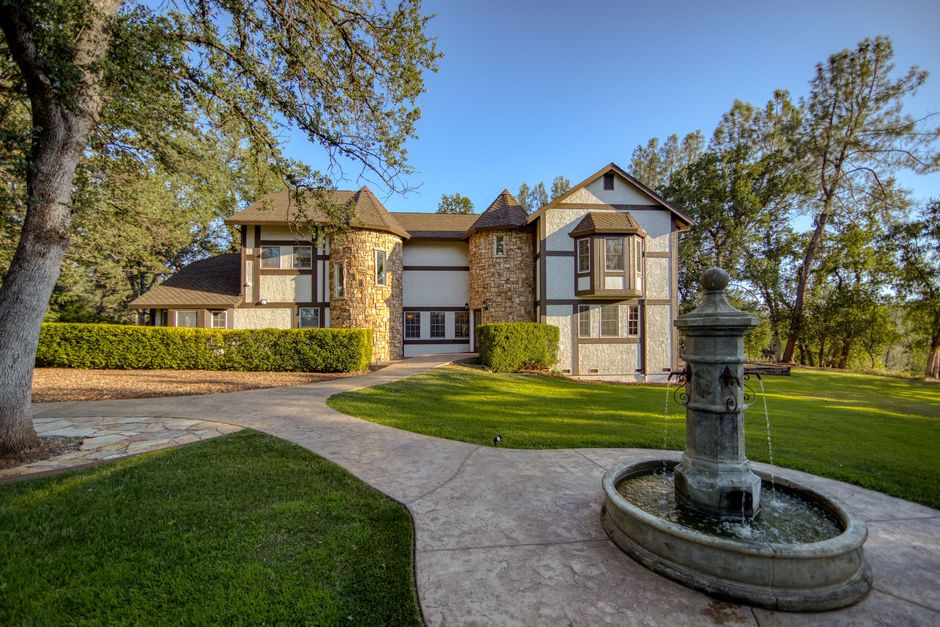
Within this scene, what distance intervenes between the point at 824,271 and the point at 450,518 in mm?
30488

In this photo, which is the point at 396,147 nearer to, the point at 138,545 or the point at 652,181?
the point at 138,545

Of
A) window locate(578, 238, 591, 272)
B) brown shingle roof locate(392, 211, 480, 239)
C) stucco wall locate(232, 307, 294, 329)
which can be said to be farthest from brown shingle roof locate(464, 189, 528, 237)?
stucco wall locate(232, 307, 294, 329)

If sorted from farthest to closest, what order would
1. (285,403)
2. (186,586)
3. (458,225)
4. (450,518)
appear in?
(458,225)
(285,403)
(450,518)
(186,586)

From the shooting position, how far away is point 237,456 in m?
4.67

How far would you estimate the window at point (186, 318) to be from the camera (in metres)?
16.5

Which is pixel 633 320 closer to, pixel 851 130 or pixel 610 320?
pixel 610 320

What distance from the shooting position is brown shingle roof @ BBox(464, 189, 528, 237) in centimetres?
1736

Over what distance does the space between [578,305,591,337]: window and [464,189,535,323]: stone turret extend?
2105 millimetres

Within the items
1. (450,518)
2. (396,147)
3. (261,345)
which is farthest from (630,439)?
(261,345)

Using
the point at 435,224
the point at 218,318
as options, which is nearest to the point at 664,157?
the point at 435,224

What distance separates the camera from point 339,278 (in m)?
16.5

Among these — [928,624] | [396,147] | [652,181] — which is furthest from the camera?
[652,181]

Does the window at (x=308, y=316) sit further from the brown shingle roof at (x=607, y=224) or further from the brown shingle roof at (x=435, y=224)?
the brown shingle roof at (x=607, y=224)

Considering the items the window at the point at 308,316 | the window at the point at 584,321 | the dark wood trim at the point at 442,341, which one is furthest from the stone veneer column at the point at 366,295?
the window at the point at 584,321
